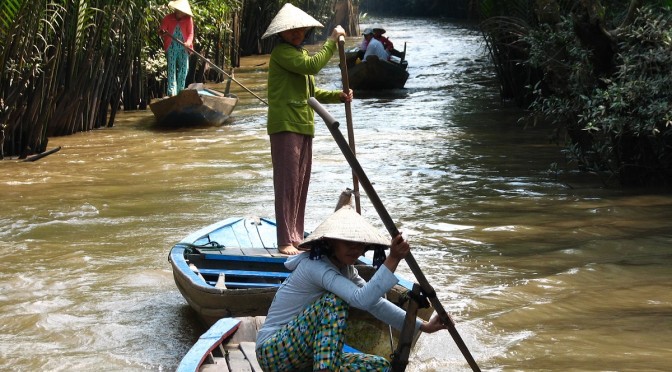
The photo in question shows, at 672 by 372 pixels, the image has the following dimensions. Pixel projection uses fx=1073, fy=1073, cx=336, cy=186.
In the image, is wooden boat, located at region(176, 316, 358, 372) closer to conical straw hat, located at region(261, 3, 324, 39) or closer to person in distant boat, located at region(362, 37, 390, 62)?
conical straw hat, located at region(261, 3, 324, 39)

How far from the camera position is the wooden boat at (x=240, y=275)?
181 inches

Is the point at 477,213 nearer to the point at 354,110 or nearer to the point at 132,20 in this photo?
the point at 132,20

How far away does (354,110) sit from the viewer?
16.4 meters

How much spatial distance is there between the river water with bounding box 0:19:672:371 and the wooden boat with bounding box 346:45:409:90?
3.30m

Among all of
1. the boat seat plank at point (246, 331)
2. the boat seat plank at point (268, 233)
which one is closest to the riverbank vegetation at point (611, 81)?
the boat seat plank at point (268, 233)

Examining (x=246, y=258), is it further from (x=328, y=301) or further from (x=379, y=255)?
(x=328, y=301)

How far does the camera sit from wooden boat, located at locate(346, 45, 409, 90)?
59.1 feet

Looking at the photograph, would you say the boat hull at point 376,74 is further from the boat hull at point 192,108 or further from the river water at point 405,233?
the boat hull at point 192,108

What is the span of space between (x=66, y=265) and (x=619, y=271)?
12.4 ft

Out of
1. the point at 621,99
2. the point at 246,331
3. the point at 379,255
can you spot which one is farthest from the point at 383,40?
the point at 379,255

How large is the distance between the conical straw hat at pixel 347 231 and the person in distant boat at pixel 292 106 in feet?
6.44

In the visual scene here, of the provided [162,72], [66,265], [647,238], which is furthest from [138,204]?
[162,72]

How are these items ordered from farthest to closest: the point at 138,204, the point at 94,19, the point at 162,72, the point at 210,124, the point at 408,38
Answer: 1. the point at 408,38
2. the point at 162,72
3. the point at 210,124
4. the point at 94,19
5. the point at 138,204

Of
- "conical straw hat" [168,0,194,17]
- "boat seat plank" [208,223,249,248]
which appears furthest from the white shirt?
"boat seat plank" [208,223,249,248]
